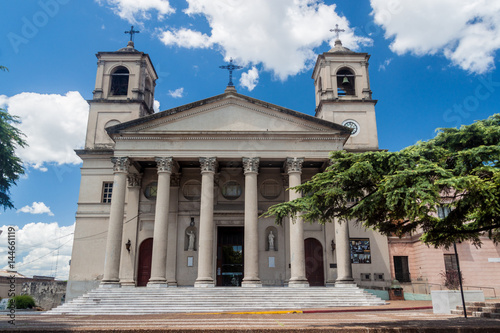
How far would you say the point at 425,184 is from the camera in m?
10.1

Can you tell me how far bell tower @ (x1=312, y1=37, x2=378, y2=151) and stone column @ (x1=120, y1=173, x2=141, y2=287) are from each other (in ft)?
51.2

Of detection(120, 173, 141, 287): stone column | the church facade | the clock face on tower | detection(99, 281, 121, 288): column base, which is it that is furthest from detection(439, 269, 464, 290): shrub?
detection(99, 281, 121, 288): column base

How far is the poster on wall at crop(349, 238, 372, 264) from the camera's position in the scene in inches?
1155

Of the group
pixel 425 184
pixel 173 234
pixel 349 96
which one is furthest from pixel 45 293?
pixel 425 184

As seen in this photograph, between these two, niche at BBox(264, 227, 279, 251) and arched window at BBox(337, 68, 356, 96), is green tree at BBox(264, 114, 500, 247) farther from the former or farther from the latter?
arched window at BBox(337, 68, 356, 96)

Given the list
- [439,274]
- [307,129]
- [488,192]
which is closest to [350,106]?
[307,129]

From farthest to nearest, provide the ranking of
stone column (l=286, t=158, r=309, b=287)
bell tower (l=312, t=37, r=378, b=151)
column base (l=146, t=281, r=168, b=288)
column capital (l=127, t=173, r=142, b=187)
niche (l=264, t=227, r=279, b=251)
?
1. bell tower (l=312, t=37, r=378, b=151)
2. column capital (l=127, t=173, r=142, b=187)
3. niche (l=264, t=227, r=279, b=251)
4. stone column (l=286, t=158, r=309, b=287)
5. column base (l=146, t=281, r=168, b=288)

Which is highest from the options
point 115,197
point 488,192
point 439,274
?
point 115,197

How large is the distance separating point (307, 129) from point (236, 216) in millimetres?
8223

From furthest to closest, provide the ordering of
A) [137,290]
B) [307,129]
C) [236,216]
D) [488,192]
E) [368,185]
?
1. [236,216]
2. [307,129]
3. [137,290]
4. [368,185]
5. [488,192]

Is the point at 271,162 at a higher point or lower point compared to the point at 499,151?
higher

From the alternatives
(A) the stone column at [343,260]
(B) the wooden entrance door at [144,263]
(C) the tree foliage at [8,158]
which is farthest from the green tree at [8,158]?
(A) the stone column at [343,260]

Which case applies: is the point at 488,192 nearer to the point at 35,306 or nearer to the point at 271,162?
the point at 271,162

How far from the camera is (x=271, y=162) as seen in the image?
28547 millimetres
